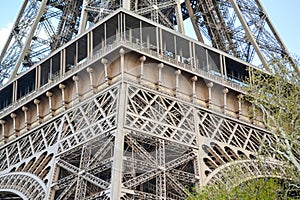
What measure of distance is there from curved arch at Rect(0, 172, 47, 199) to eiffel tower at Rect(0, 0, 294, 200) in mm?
53

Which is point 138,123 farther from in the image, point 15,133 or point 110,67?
point 15,133

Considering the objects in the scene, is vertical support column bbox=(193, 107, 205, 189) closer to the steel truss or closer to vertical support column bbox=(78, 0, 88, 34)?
the steel truss

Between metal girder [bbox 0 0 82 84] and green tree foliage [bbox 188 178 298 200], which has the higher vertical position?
metal girder [bbox 0 0 82 84]

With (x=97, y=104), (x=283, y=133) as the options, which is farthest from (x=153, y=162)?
(x=283, y=133)

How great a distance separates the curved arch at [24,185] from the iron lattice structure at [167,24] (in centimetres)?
797

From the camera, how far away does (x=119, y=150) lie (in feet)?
62.6

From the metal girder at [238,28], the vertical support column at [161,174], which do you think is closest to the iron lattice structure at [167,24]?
the metal girder at [238,28]

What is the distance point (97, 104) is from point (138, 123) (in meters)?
2.22

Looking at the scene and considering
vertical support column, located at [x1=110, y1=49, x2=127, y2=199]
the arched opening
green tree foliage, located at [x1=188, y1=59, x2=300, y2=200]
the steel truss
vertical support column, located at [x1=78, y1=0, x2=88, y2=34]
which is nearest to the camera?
green tree foliage, located at [x1=188, y1=59, x2=300, y2=200]

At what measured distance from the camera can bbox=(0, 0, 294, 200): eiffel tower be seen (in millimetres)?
20016

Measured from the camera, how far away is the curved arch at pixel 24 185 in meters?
21.6

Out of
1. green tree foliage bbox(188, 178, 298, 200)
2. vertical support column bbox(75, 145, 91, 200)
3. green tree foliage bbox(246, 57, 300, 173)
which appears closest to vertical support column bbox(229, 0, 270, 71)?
vertical support column bbox(75, 145, 91, 200)

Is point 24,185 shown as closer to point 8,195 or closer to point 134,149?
point 8,195

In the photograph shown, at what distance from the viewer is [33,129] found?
2523cm
